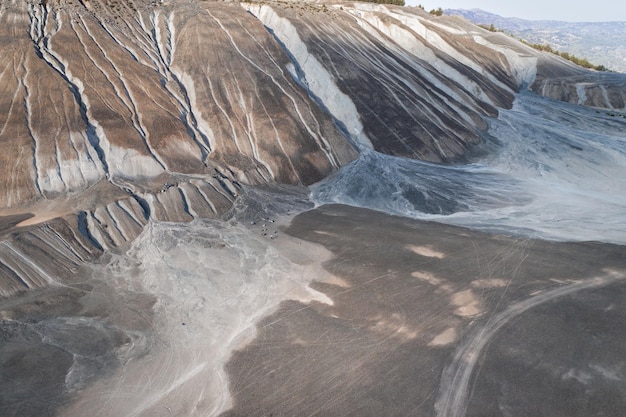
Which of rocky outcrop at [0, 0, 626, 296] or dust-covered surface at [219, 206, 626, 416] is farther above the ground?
rocky outcrop at [0, 0, 626, 296]

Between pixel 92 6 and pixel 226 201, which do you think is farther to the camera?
pixel 92 6

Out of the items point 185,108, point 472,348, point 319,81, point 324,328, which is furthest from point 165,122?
point 472,348

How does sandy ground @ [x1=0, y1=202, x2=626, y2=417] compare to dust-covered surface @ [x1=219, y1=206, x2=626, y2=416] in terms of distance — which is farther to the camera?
sandy ground @ [x1=0, y1=202, x2=626, y2=417]

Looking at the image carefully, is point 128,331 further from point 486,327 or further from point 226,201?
point 486,327

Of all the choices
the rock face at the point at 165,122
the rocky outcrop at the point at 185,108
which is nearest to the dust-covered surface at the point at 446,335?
the rock face at the point at 165,122

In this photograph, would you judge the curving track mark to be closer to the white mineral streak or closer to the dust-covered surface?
the dust-covered surface

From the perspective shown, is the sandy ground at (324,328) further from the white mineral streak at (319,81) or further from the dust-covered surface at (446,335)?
the white mineral streak at (319,81)

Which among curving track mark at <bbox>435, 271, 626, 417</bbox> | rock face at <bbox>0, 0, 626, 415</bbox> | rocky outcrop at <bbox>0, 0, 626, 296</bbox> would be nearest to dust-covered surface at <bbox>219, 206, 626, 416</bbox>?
curving track mark at <bbox>435, 271, 626, 417</bbox>

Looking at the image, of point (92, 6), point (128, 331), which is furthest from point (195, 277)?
point (92, 6)
